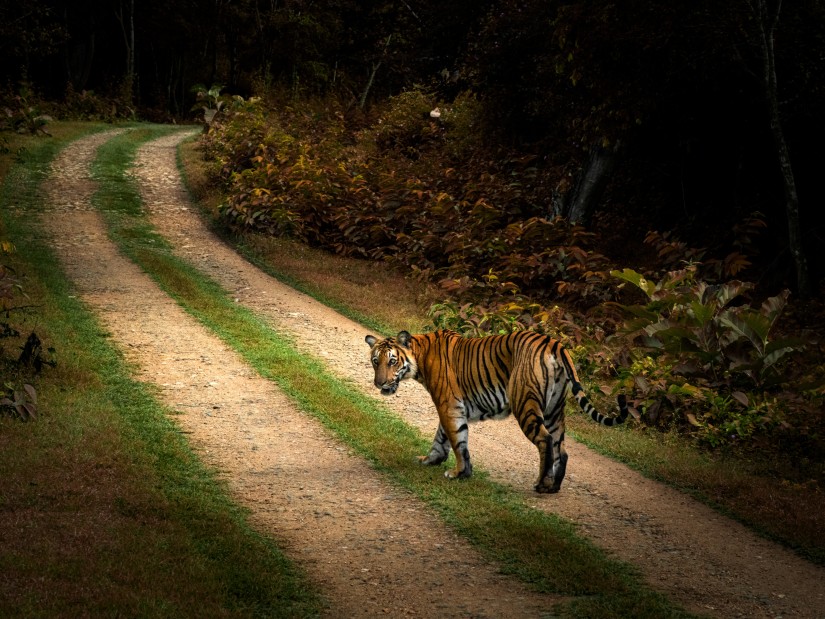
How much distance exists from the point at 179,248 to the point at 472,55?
8250 mm

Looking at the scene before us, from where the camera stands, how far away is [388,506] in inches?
366

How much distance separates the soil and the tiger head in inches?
43.3

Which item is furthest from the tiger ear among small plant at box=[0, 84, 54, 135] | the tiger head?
small plant at box=[0, 84, 54, 135]

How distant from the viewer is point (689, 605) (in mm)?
7398

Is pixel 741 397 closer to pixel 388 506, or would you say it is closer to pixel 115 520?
pixel 388 506

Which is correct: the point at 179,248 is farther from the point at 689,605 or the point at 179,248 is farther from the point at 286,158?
the point at 689,605

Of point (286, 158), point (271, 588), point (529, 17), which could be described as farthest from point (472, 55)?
point (271, 588)

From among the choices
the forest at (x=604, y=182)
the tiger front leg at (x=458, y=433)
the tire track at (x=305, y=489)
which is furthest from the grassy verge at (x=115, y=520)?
the forest at (x=604, y=182)

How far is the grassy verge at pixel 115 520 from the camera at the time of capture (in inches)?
273

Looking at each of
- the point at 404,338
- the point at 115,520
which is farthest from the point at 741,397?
the point at 115,520

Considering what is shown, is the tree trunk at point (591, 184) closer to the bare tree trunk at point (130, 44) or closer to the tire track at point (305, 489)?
the tire track at point (305, 489)

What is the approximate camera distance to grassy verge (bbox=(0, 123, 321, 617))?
6.93 metres

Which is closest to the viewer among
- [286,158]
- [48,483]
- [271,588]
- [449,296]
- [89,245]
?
[271,588]

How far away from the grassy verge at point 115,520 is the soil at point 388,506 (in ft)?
1.20
